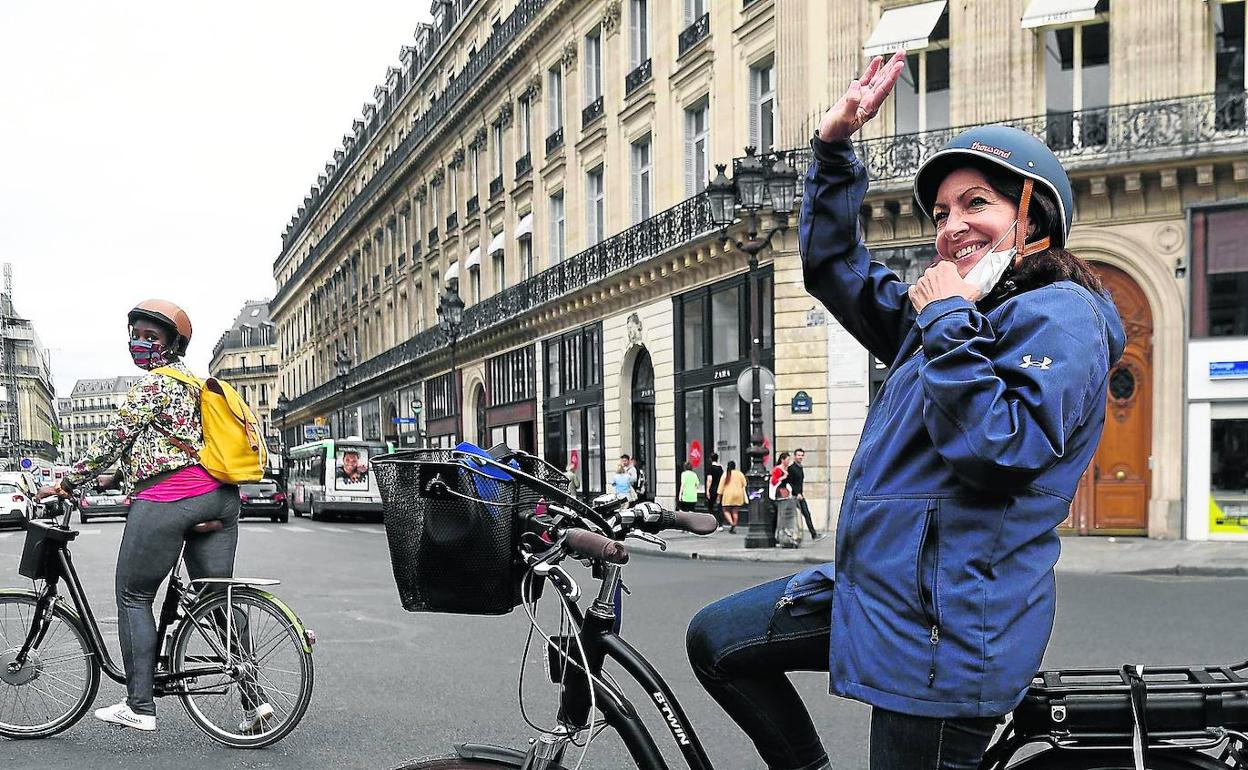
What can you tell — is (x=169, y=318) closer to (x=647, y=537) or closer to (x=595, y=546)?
(x=647, y=537)

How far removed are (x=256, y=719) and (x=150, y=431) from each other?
137 cm

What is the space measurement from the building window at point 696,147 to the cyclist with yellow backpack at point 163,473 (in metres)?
22.4

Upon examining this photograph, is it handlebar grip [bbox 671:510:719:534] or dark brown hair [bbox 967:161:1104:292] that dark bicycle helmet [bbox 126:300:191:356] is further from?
dark brown hair [bbox 967:161:1104:292]

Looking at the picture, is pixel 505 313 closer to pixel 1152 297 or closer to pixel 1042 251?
pixel 1152 297

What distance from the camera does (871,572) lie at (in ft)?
6.90

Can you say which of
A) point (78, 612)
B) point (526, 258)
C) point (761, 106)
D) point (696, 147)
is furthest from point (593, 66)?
point (78, 612)

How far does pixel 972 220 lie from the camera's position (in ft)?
7.43

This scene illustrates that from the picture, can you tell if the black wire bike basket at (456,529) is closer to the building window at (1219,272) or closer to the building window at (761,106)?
the building window at (1219,272)

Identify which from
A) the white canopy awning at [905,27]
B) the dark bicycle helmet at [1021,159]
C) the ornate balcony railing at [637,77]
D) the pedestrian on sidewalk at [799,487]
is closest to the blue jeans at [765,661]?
the dark bicycle helmet at [1021,159]

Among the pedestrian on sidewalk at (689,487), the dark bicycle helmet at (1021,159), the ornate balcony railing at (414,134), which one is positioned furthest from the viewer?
the ornate balcony railing at (414,134)

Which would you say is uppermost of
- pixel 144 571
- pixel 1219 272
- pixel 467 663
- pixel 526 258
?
pixel 526 258

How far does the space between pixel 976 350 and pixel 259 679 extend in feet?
13.7

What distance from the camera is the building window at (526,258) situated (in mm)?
37594

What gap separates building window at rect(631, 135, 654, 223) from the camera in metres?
29.8
